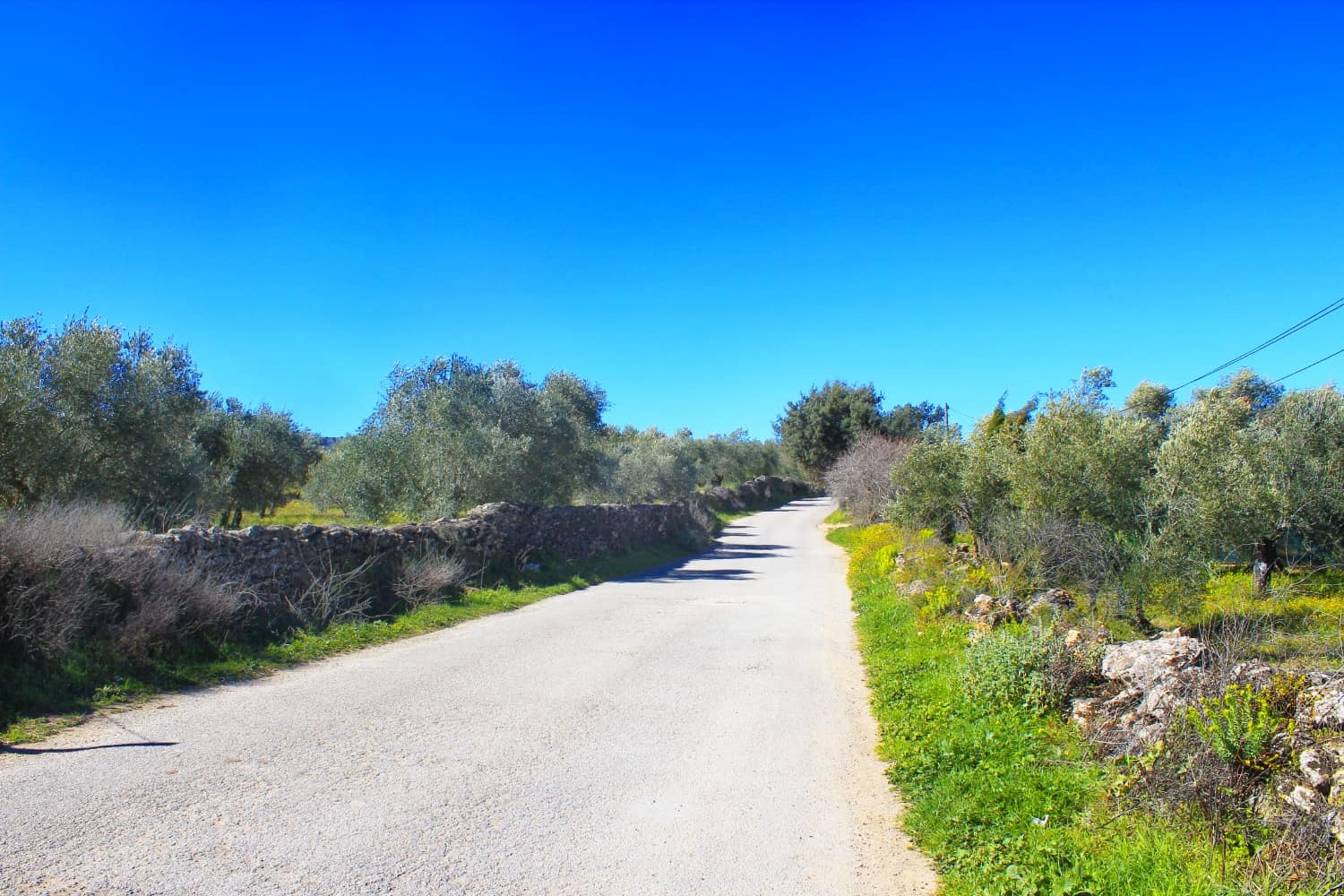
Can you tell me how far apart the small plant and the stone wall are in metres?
9.53

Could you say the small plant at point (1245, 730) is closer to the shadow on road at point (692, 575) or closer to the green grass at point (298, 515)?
the shadow on road at point (692, 575)

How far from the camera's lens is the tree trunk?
1243cm

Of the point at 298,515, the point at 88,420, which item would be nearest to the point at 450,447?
the point at 88,420

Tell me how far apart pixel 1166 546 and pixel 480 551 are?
11934mm

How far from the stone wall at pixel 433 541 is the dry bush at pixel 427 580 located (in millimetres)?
305

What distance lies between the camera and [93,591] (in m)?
7.69

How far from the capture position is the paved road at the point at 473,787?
4133 mm

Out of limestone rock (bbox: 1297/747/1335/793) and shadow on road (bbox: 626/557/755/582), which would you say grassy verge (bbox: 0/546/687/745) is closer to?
shadow on road (bbox: 626/557/755/582)

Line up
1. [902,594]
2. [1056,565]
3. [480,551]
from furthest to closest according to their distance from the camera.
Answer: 1. [480,551]
2. [902,594]
3. [1056,565]

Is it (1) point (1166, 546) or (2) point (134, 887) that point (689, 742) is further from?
(1) point (1166, 546)

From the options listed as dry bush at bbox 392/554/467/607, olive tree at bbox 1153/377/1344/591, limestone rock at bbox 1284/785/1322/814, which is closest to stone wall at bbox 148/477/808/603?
dry bush at bbox 392/554/467/607

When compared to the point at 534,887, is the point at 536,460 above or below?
above

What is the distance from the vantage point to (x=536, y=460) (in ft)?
72.9

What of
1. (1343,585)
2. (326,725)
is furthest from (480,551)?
(1343,585)
